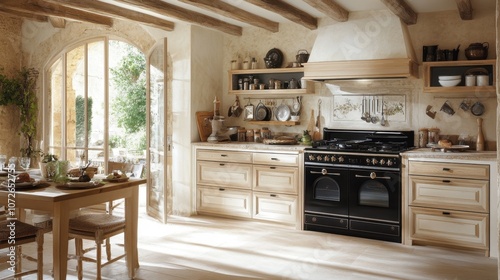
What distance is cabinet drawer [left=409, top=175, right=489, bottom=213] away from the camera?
4344 mm

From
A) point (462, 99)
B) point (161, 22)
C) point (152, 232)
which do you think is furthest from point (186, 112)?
point (462, 99)

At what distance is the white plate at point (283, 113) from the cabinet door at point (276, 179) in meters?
0.87

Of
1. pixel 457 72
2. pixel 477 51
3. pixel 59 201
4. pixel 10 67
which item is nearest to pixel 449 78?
pixel 457 72

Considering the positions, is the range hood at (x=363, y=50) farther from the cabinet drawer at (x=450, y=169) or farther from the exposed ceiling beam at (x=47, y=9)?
the exposed ceiling beam at (x=47, y=9)

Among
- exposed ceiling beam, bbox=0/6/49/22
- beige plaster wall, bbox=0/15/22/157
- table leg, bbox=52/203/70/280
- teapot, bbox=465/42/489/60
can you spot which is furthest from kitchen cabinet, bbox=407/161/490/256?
beige plaster wall, bbox=0/15/22/157

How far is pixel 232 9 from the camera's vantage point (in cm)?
508

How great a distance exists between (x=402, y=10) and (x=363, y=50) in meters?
0.58

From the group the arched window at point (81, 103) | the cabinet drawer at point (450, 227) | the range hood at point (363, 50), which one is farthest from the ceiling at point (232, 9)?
the cabinet drawer at point (450, 227)

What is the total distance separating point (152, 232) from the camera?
5168mm

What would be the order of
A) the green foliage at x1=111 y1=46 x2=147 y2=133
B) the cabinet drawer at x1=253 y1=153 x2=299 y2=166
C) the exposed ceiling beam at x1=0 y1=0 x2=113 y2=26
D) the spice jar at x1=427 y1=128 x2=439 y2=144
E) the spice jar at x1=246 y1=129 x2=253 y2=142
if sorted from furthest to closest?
the green foliage at x1=111 y1=46 x2=147 y2=133 → the spice jar at x1=246 y1=129 x2=253 y2=142 → the cabinet drawer at x1=253 y1=153 x2=299 y2=166 → the spice jar at x1=427 y1=128 x2=439 y2=144 → the exposed ceiling beam at x1=0 y1=0 x2=113 y2=26

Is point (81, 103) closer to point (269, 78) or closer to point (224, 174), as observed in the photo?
point (224, 174)

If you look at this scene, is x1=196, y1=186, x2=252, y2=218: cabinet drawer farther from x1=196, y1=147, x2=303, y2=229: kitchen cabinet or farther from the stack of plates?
the stack of plates

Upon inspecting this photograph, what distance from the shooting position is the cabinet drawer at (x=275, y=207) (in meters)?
5.32

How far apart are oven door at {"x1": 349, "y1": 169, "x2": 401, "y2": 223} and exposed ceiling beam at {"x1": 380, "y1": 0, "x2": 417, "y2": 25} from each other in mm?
1639
